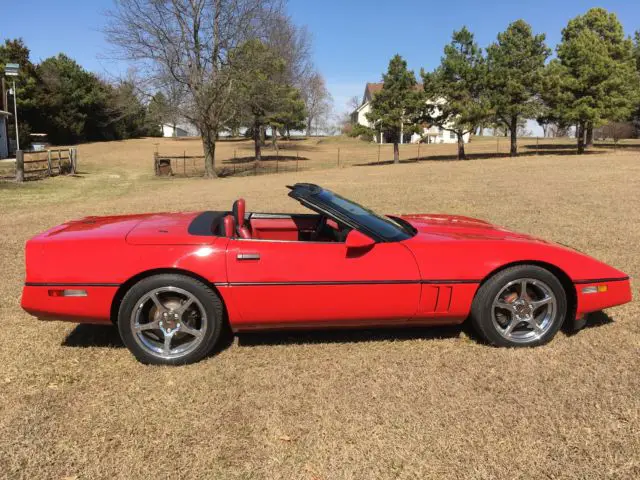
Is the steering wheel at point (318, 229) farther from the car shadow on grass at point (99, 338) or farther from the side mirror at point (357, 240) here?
the car shadow on grass at point (99, 338)

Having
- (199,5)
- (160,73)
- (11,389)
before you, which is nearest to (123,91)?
(160,73)

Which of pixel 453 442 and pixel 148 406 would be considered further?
pixel 148 406

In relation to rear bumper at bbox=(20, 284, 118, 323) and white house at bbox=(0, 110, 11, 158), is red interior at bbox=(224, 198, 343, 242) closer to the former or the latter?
rear bumper at bbox=(20, 284, 118, 323)

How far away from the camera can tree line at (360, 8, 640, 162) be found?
28453 millimetres

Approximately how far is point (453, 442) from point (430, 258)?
125 cm

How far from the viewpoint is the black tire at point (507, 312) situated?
3453mm

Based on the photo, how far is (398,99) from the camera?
32875 millimetres

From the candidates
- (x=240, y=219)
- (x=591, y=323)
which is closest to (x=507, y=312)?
(x=591, y=323)

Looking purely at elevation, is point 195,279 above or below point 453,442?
above

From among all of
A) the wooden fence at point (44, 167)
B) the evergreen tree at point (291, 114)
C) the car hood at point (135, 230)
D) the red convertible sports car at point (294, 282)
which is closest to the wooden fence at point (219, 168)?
the evergreen tree at point (291, 114)

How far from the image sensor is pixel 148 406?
2.90 meters

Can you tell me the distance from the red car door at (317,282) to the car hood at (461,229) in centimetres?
53

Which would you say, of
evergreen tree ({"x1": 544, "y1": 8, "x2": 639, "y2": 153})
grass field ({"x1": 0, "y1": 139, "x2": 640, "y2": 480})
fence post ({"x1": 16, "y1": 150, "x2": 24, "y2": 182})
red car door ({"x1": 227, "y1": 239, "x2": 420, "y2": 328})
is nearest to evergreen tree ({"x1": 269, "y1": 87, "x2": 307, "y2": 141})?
evergreen tree ({"x1": 544, "y1": 8, "x2": 639, "y2": 153})

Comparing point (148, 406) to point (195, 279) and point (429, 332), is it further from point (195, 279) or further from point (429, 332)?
point (429, 332)
